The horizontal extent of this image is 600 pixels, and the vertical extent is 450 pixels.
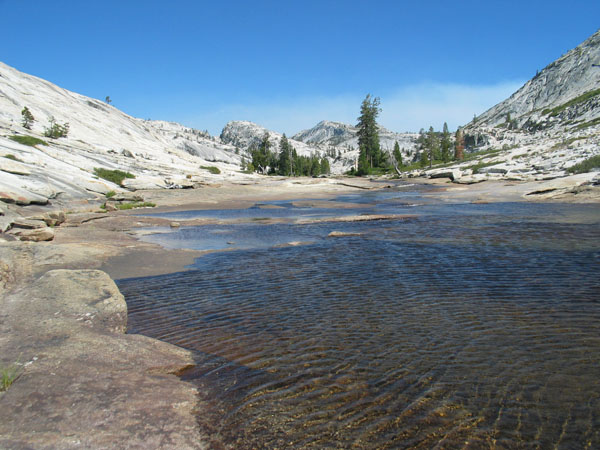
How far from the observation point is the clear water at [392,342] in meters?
4.79

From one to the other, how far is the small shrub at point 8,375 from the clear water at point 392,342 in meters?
2.48

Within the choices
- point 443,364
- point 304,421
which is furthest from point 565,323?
point 304,421

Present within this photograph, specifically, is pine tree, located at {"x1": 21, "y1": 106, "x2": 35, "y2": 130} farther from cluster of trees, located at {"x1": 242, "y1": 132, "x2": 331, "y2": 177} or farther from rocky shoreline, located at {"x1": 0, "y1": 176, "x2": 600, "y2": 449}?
rocky shoreline, located at {"x1": 0, "y1": 176, "x2": 600, "y2": 449}

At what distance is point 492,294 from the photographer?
387 inches

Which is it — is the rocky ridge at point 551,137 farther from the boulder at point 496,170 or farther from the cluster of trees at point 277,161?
the cluster of trees at point 277,161

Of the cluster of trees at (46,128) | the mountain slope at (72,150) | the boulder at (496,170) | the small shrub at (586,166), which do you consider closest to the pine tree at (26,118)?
the cluster of trees at (46,128)

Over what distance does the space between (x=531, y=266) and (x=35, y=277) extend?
15.6 meters

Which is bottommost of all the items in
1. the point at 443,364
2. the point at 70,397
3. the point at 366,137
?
the point at 443,364

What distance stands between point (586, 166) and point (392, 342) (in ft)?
154

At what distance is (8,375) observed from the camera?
540 cm

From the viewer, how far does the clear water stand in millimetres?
4789

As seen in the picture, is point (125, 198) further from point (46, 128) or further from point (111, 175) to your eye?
point (46, 128)

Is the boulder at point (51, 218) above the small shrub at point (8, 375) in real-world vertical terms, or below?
above

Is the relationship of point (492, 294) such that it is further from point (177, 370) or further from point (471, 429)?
point (177, 370)
